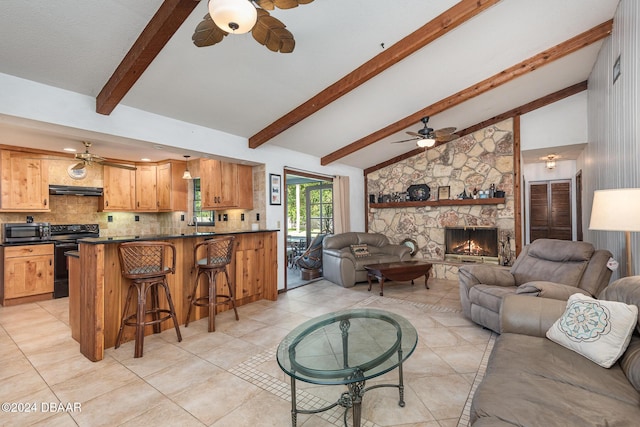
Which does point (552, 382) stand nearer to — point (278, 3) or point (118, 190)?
point (278, 3)

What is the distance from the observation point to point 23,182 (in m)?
4.50

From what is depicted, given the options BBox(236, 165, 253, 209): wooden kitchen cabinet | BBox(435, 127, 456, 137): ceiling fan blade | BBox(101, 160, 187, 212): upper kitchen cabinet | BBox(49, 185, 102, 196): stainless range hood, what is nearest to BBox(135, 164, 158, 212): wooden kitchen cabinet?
BBox(101, 160, 187, 212): upper kitchen cabinet

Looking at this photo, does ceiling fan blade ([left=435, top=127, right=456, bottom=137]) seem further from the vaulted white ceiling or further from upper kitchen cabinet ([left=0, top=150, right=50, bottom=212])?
upper kitchen cabinet ([left=0, top=150, right=50, bottom=212])

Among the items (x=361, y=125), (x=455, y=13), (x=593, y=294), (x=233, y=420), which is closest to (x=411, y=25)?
(x=455, y=13)

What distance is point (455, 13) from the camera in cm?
271

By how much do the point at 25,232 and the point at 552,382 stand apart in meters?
6.27

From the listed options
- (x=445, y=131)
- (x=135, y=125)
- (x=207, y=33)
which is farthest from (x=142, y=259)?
(x=445, y=131)

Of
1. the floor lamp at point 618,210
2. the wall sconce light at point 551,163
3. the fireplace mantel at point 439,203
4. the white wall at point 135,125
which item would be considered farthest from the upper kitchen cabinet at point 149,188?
the wall sconce light at point 551,163

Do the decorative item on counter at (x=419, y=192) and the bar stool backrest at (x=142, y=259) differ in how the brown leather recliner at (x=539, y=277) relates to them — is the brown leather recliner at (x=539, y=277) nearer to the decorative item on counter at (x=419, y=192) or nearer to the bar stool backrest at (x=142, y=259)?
the decorative item on counter at (x=419, y=192)

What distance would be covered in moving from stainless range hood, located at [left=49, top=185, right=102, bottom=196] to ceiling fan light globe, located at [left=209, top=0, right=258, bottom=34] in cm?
506

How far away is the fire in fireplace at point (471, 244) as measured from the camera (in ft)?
18.6

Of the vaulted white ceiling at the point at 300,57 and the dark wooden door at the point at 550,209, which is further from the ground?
the vaulted white ceiling at the point at 300,57

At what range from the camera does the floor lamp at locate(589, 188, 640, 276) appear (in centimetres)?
199

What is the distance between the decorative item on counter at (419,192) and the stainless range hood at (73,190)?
612 centimetres
